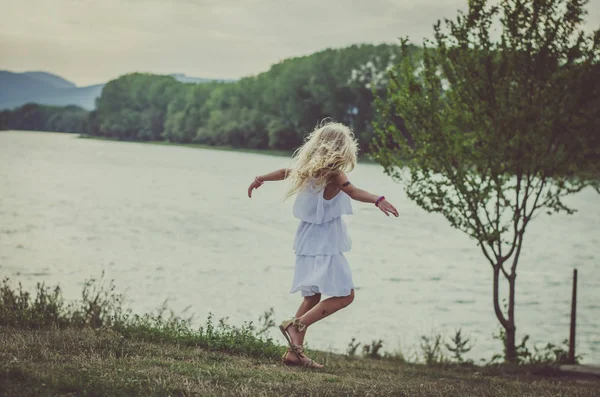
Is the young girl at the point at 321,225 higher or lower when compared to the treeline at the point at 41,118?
lower

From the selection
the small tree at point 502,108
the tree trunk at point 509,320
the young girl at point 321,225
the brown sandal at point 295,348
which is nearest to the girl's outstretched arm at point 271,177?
the young girl at point 321,225

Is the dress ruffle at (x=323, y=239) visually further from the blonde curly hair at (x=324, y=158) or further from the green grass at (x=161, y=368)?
the green grass at (x=161, y=368)

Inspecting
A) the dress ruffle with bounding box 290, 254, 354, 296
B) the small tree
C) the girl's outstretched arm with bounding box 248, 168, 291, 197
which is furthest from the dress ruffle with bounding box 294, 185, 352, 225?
the small tree

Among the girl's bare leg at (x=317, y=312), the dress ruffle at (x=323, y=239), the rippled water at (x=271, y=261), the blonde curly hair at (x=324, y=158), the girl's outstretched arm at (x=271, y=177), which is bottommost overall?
the rippled water at (x=271, y=261)

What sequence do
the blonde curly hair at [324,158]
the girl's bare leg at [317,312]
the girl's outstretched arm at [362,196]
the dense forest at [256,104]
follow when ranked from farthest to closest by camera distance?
the dense forest at [256,104] < the girl's bare leg at [317,312] < the blonde curly hair at [324,158] < the girl's outstretched arm at [362,196]

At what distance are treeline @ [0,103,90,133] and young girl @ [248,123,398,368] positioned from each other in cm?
18260

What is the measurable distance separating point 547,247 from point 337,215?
25.9m

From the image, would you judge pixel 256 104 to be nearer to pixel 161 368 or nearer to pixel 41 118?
pixel 161 368

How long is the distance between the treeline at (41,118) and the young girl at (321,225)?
599 feet

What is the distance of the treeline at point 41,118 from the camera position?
184 meters

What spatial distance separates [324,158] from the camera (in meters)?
6.35

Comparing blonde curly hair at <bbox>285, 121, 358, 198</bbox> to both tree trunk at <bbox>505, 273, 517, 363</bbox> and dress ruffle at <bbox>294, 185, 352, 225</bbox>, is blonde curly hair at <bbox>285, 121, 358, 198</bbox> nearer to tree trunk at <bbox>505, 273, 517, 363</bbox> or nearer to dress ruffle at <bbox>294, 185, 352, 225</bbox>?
dress ruffle at <bbox>294, 185, 352, 225</bbox>

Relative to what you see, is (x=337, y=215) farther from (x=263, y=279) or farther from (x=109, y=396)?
(x=263, y=279)

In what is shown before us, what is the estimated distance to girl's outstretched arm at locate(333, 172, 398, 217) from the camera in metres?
5.91
